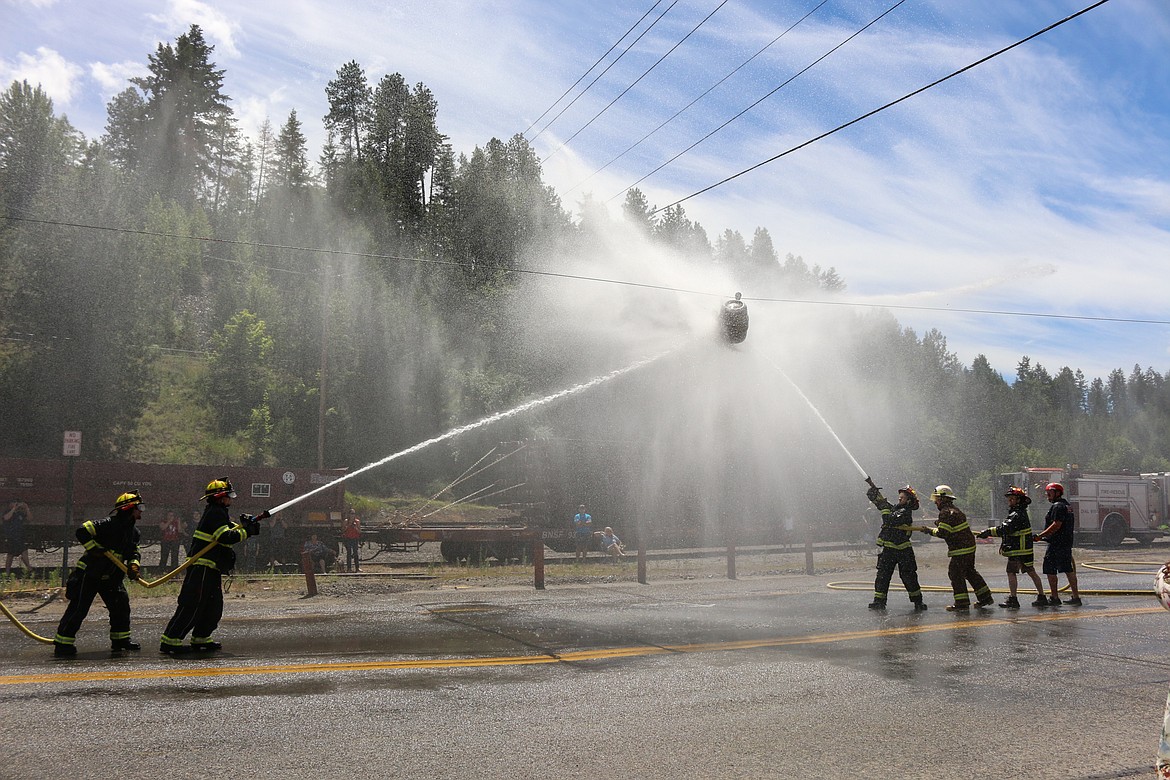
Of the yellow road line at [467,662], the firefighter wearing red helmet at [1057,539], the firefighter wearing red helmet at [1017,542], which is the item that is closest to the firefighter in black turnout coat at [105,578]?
the yellow road line at [467,662]

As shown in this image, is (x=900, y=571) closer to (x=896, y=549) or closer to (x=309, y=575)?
(x=896, y=549)

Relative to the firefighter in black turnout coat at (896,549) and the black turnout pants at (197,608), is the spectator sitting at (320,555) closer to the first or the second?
the black turnout pants at (197,608)

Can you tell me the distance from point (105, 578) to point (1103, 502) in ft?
110

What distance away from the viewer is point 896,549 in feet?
40.4

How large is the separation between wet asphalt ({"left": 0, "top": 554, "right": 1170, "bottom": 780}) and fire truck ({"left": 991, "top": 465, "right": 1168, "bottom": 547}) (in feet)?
74.2

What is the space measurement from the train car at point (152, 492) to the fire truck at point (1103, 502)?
25.6 metres

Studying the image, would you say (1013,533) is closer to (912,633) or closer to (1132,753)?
(912,633)

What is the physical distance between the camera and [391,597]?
1454 centimetres

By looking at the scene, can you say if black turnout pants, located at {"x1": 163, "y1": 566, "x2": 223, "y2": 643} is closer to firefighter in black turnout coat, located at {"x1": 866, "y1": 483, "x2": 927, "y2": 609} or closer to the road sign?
the road sign

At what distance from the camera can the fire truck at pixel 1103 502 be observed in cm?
3138

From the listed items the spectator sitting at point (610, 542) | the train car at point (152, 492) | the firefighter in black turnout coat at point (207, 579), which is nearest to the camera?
the firefighter in black turnout coat at point (207, 579)

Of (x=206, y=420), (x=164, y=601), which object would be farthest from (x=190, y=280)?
(x=164, y=601)

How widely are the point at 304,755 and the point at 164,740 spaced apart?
979mm

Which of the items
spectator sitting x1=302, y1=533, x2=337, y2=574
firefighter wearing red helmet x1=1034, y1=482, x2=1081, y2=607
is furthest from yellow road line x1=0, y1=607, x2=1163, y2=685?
spectator sitting x1=302, y1=533, x2=337, y2=574
